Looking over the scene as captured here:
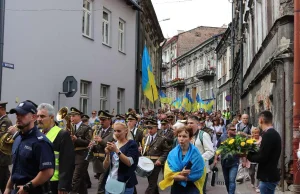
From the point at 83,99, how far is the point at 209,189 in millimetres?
8448

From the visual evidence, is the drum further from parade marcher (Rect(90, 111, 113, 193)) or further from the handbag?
parade marcher (Rect(90, 111, 113, 193))

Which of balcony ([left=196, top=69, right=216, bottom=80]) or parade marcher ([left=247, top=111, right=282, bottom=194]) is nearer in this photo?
parade marcher ([left=247, top=111, right=282, bottom=194])

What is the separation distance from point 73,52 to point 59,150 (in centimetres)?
1161

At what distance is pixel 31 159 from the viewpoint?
4352 mm

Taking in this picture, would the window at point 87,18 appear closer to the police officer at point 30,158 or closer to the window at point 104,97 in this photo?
the window at point 104,97

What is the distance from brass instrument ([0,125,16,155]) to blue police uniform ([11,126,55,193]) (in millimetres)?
3043

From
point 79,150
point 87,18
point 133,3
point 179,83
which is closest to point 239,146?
point 79,150

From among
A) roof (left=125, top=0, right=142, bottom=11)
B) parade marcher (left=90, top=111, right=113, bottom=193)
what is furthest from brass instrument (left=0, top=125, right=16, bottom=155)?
roof (left=125, top=0, right=142, bottom=11)

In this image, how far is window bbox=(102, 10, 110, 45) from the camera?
19.7 metres

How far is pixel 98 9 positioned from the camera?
61.7 ft

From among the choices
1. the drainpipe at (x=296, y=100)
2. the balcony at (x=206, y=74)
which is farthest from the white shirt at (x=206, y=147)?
the balcony at (x=206, y=74)

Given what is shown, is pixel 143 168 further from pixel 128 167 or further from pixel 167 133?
pixel 167 133

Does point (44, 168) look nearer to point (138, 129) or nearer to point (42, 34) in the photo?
point (138, 129)

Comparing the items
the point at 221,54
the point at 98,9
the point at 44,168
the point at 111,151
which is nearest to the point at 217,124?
the point at 98,9
